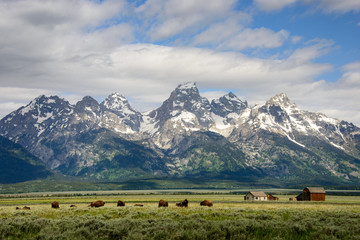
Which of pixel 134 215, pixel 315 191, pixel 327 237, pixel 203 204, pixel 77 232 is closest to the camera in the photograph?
pixel 327 237

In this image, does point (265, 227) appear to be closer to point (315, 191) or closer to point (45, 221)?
point (45, 221)

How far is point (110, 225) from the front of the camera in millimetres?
40219

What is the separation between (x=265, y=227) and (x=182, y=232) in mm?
9478

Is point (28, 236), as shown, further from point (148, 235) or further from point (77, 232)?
point (148, 235)

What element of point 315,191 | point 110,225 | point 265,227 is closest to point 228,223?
point 265,227

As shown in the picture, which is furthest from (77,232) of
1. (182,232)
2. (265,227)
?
(265,227)

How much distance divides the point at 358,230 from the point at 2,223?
126 feet

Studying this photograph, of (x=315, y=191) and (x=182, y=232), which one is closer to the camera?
(x=182, y=232)

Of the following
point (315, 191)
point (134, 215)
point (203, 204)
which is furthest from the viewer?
point (315, 191)

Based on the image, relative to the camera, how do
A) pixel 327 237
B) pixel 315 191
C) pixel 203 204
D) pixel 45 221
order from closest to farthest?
pixel 327 237, pixel 45 221, pixel 203 204, pixel 315 191

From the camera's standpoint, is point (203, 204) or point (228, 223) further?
point (203, 204)

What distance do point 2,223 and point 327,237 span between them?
114 ft

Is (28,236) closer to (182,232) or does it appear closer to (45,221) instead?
(45,221)

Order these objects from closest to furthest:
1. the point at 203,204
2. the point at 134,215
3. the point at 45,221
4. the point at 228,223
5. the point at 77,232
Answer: the point at 77,232, the point at 228,223, the point at 45,221, the point at 134,215, the point at 203,204
